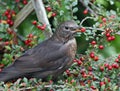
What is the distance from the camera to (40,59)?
544 centimetres

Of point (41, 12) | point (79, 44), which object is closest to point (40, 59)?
point (41, 12)

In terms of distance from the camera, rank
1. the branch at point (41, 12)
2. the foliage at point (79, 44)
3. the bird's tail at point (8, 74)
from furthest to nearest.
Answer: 1. the branch at point (41, 12)
2. the bird's tail at point (8, 74)
3. the foliage at point (79, 44)

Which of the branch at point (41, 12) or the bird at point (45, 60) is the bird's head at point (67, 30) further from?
the branch at point (41, 12)

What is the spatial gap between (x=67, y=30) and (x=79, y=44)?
40.0 inches

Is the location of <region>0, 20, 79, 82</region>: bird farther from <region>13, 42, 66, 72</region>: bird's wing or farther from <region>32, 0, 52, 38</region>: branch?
<region>32, 0, 52, 38</region>: branch

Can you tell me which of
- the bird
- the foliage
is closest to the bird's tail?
the bird

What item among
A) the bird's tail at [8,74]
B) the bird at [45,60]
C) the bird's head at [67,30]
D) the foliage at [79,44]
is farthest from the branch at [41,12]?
the bird's tail at [8,74]

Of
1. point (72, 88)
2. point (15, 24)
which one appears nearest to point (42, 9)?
point (15, 24)

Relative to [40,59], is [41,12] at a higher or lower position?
higher

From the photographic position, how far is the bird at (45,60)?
5367 millimetres

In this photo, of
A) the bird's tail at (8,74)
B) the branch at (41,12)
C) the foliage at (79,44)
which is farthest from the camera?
the branch at (41,12)

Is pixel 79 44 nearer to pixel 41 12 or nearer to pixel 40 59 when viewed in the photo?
pixel 41 12

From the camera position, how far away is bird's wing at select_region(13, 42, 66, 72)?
5422 mm

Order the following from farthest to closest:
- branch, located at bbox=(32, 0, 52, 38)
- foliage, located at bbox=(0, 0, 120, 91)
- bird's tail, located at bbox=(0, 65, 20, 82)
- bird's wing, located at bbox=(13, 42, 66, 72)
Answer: branch, located at bbox=(32, 0, 52, 38) < bird's wing, located at bbox=(13, 42, 66, 72) < bird's tail, located at bbox=(0, 65, 20, 82) < foliage, located at bbox=(0, 0, 120, 91)
